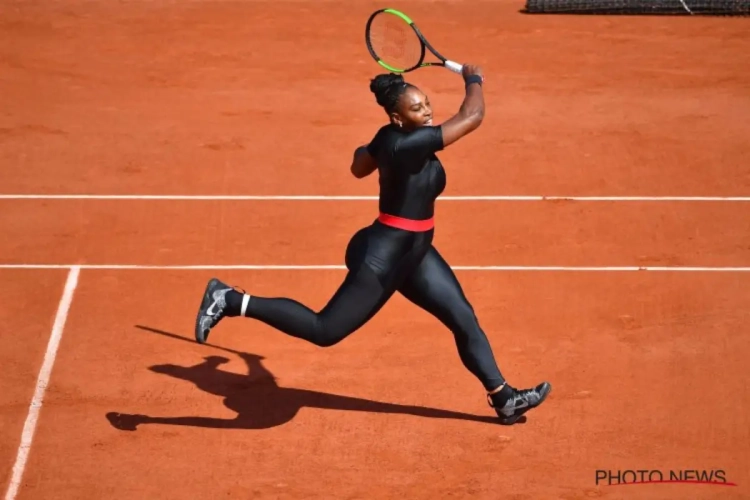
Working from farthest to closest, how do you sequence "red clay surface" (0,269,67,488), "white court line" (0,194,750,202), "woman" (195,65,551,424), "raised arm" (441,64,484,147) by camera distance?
"white court line" (0,194,750,202) → "red clay surface" (0,269,67,488) → "woman" (195,65,551,424) → "raised arm" (441,64,484,147)

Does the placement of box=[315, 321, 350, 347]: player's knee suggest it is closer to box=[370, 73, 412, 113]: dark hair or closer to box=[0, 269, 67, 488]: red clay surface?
box=[370, 73, 412, 113]: dark hair

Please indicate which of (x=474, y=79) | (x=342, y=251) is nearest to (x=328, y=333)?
(x=474, y=79)

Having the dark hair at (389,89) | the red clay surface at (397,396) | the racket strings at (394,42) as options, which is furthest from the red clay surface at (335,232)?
the dark hair at (389,89)

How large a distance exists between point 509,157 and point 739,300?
146 inches

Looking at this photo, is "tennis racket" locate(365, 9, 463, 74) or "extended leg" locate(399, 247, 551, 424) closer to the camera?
"extended leg" locate(399, 247, 551, 424)

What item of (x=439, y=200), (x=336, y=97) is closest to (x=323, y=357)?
(x=439, y=200)

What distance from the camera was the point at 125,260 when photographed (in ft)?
40.3

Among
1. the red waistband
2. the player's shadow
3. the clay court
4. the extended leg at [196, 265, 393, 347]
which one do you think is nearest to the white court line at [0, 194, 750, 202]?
the clay court

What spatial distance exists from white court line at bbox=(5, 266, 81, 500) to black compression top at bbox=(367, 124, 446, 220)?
314 cm

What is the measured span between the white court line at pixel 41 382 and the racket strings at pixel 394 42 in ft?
11.9

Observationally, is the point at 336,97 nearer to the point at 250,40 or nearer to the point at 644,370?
the point at 250,40

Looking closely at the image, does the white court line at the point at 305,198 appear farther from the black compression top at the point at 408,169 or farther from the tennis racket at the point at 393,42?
the black compression top at the point at 408,169

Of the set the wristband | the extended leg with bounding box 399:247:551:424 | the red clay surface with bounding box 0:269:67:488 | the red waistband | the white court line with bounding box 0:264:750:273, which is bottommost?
the white court line with bounding box 0:264:750:273

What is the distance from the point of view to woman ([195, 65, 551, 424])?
8.68 m
